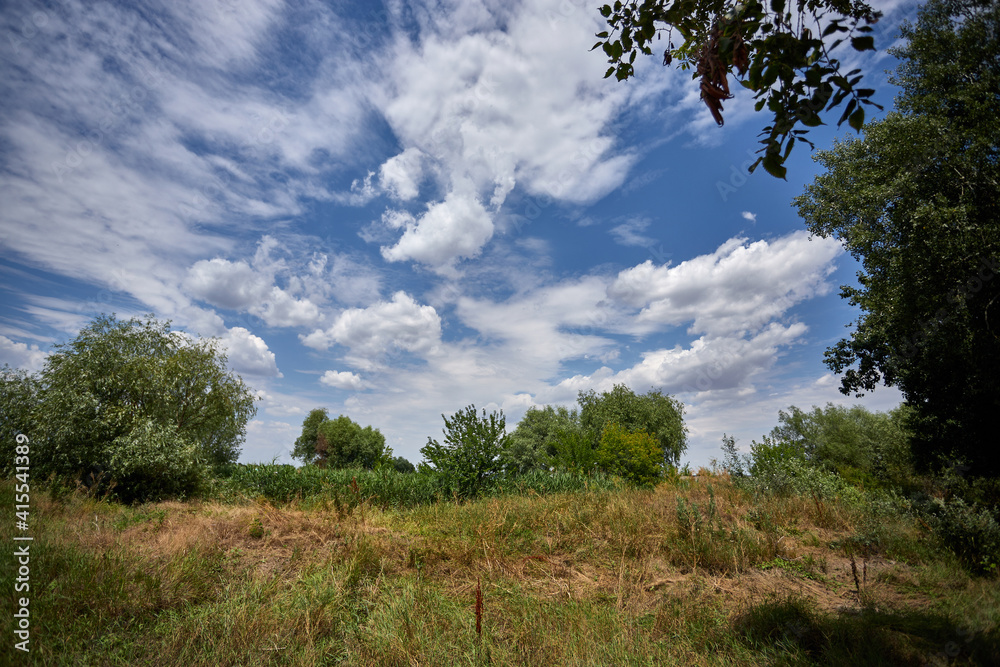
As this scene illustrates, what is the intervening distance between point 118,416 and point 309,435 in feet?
106

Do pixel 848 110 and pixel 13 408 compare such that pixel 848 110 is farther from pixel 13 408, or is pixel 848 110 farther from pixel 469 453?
pixel 13 408

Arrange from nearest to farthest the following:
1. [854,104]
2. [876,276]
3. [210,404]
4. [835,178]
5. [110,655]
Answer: [854,104] → [110,655] → [876,276] → [835,178] → [210,404]

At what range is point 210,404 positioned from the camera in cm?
1956

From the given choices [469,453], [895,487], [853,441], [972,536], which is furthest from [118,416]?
[853,441]

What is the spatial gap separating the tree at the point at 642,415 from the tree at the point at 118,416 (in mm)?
27541

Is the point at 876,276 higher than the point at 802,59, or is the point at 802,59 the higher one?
the point at 876,276

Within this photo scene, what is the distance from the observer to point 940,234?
10.2 metres

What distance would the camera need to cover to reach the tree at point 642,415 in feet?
118

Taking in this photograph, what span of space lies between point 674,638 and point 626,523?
10.7ft

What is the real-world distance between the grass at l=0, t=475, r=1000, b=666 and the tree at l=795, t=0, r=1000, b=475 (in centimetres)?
533

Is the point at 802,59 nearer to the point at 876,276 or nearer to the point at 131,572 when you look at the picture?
the point at 131,572

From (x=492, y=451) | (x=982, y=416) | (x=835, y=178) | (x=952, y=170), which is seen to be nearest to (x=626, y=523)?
(x=492, y=451)

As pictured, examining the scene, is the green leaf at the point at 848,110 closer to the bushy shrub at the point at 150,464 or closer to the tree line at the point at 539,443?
the tree line at the point at 539,443

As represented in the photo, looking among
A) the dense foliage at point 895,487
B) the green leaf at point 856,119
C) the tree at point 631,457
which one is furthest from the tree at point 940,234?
the green leaf at point 856,119
